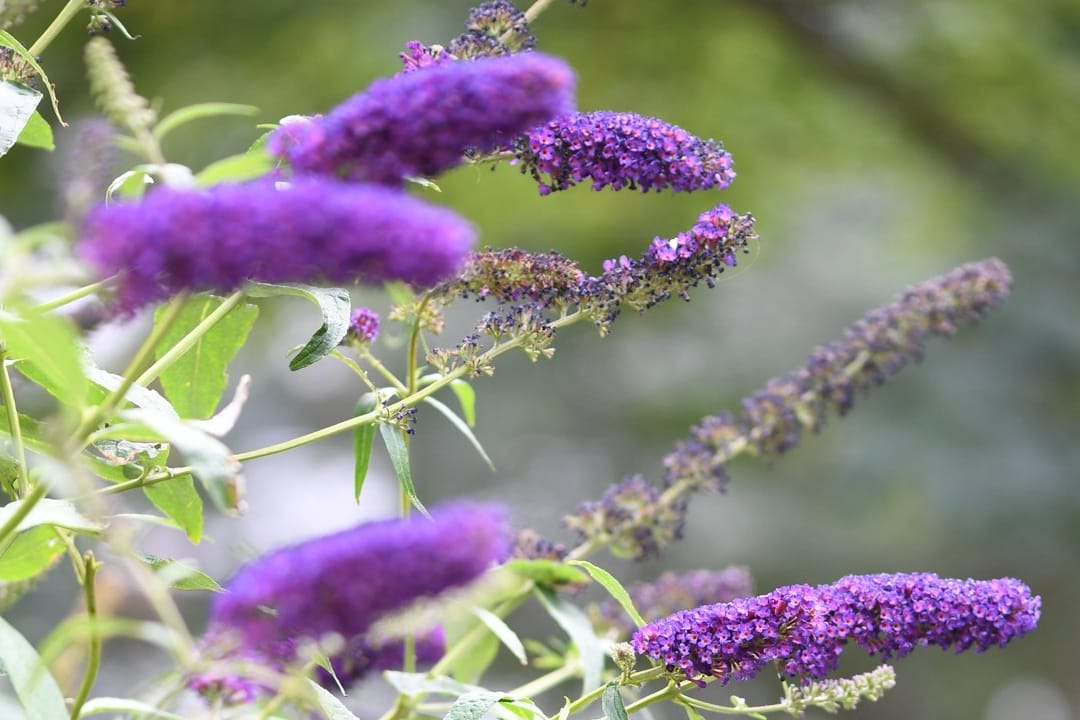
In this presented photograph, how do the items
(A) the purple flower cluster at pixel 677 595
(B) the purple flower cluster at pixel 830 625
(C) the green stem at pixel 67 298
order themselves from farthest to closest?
(A) the purple flower cluster at pixel 677 595, (B) the purple flower cluster at pixel 830 625, (C) the green stem at pixel 67 298

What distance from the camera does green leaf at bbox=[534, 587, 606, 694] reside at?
0.95 meters

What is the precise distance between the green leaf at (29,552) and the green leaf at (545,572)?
33cm

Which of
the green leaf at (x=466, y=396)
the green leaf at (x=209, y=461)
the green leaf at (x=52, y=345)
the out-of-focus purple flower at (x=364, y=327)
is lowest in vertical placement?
the green leaf at (x=209, y=461)

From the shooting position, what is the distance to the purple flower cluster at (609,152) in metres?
1.00

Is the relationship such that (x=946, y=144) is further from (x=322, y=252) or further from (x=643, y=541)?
(x=322, y=252)

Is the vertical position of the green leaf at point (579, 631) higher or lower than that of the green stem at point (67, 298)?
lower

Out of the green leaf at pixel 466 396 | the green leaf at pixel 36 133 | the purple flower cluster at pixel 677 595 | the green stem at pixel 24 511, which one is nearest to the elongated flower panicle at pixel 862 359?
the purple flower cluster at pixel 677 595

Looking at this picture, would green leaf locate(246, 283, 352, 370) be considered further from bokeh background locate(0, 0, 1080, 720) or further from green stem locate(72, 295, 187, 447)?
bokeh background locate(0, 0, 1080, 720)

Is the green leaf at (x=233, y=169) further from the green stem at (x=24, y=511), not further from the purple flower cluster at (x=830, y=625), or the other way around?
the purple flower cluster at (x=830, y=625)

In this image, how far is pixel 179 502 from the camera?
1.07m

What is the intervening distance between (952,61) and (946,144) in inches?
18.0

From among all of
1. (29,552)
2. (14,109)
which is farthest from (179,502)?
(14,109)

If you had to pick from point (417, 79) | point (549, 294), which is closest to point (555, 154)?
point (549, 294)

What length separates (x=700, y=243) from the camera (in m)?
1.09
